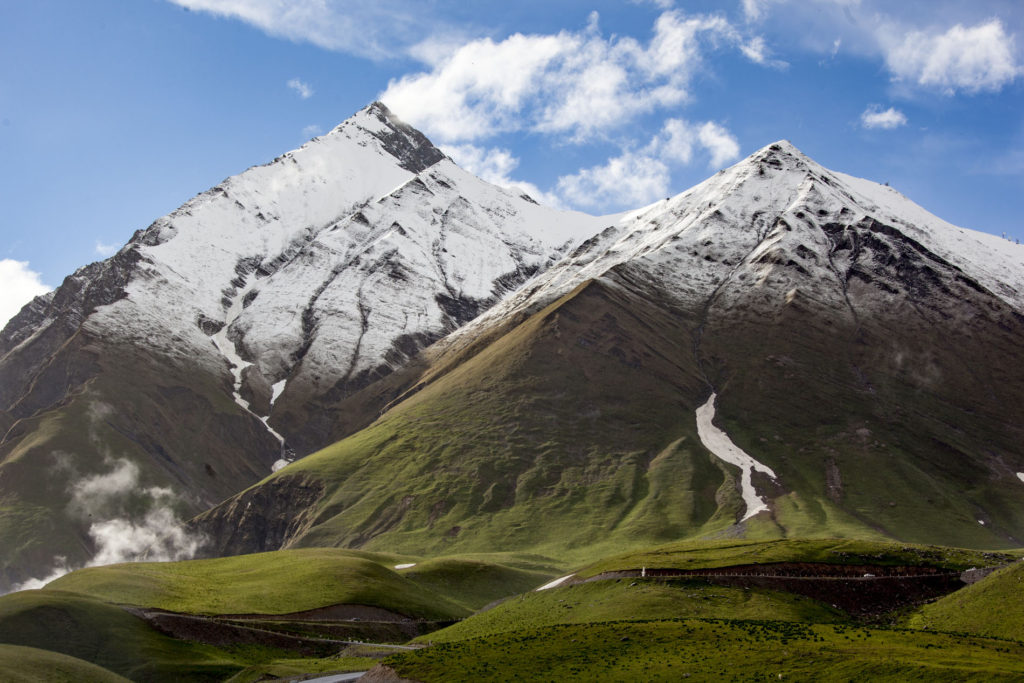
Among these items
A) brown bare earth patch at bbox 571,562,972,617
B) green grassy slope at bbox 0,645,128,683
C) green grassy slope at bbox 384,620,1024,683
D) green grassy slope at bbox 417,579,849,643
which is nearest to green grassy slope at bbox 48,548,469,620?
green grassy slope at bbox 417,579,849,643

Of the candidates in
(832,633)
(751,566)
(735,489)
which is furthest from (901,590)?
(735,489)

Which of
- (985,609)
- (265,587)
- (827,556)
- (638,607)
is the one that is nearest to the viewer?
(985,609)

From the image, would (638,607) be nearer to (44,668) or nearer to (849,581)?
(849,581)

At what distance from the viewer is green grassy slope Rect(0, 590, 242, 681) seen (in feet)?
243

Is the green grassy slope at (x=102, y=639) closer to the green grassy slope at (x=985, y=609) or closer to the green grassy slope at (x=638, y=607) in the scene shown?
the green grassy slope at (x=638, y=607)

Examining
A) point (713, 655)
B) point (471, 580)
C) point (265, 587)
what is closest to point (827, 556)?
point (713, 655)

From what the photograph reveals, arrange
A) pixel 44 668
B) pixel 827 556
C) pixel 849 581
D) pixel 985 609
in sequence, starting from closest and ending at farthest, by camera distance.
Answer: pixel 44 668
pixel 985 609
pixel 849 581
pixel 827 556

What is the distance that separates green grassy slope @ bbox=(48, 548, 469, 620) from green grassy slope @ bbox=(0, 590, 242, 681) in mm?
12829

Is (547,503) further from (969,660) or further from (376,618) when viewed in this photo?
(969,660)

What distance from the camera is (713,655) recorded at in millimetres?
55031

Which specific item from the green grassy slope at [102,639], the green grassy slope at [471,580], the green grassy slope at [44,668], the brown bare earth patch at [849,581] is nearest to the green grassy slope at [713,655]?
the brown bare earth patch at [849,581]

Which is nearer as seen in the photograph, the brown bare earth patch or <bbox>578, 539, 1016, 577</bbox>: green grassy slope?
the brown bare earth patch

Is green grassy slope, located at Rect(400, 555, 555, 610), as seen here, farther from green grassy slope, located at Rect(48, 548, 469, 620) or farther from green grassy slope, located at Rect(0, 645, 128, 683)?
green grassy slope, located at Rect(0, 645, 128, 683)

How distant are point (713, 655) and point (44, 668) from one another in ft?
143
